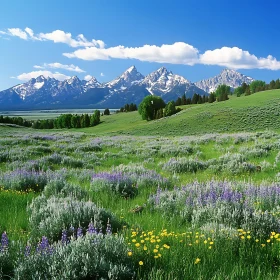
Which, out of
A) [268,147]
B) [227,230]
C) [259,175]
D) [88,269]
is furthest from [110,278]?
[268,147]

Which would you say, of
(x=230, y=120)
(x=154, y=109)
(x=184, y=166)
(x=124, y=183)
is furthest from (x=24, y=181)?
(x=154, y=109)

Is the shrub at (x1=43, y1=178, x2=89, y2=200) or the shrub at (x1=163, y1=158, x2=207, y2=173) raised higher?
the shrub at (x1=43, y1=178, x2=89, y2=200)

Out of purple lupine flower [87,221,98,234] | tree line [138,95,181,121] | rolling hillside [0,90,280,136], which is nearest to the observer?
purple lupine flower [87,221,98,234]

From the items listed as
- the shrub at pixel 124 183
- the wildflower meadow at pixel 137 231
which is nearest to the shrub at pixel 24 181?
the wildflower meadow at pixel 137 231

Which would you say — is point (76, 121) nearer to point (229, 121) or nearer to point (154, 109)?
point (154, 109)

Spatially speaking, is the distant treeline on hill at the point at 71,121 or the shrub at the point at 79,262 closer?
the shrub at the point at 79,262

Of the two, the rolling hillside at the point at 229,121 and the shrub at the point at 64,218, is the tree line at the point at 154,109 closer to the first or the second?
the rolling hillside at the point at 229,121

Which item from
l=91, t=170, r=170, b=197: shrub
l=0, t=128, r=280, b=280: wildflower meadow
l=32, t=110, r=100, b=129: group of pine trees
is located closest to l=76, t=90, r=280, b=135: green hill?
l=91, t=170, r=170, b=197: shrub

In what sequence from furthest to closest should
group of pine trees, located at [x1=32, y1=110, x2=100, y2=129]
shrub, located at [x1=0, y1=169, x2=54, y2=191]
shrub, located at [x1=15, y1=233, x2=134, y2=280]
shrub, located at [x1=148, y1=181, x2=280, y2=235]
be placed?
group of pine trees, located at [x1=32, y1=110, x2=100, y2=129]
shrub, located at [x1=0, y1=169, x2=54, y2=191]
shrub, located at [x1=148, y1=181, x2=280, y2=235]
shrub, located at [x1=15, y1=233, x2=134, y2=280]

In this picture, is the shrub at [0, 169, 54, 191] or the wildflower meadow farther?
the shrub at [0, 169, 54, 191]

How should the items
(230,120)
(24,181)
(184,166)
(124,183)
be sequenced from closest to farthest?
1. (124,183)
2. (24,181)
3. (184,166)
4. (230,120)

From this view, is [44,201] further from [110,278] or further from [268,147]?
[268,147]

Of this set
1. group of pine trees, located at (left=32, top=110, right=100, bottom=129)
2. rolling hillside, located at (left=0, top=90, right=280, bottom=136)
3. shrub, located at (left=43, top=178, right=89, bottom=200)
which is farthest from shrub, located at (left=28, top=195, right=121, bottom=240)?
group of pine trees, located at (left=32, top=110, right=100, bottom=129)

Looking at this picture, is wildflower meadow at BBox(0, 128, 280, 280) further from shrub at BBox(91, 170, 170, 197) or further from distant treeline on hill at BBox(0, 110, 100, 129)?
distant treeline on hill at BBox(0, 110, 100, 129)
